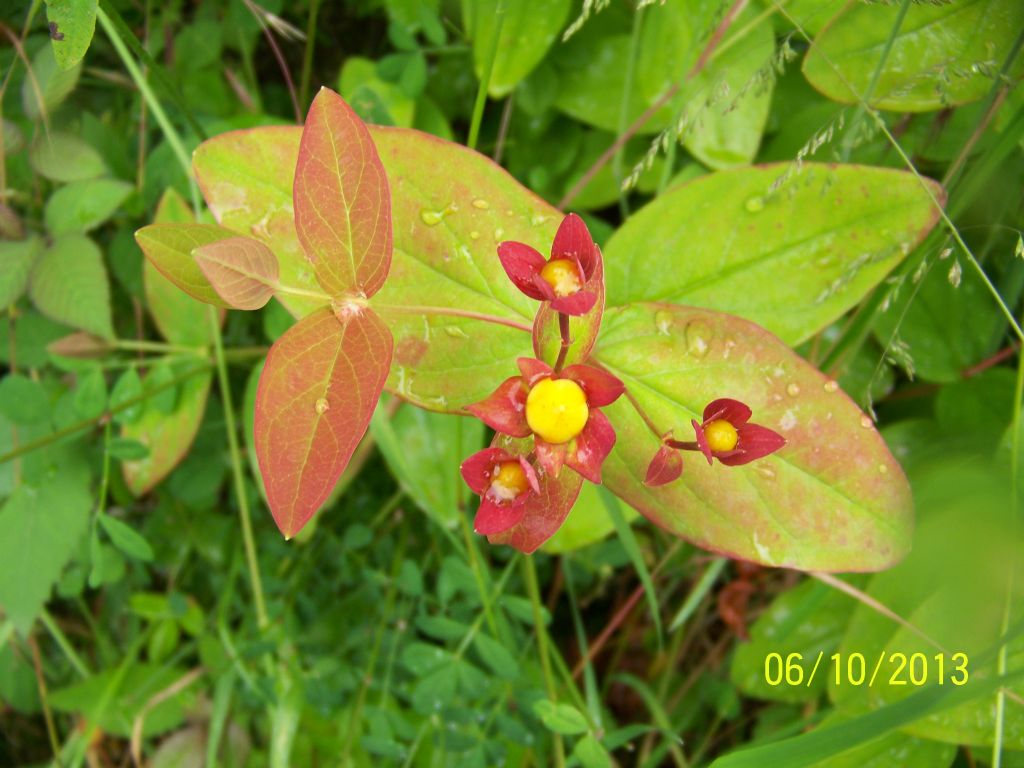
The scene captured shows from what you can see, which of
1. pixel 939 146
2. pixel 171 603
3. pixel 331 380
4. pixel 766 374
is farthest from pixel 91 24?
pixel 939 146

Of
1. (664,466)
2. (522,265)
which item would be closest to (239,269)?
(522,265)

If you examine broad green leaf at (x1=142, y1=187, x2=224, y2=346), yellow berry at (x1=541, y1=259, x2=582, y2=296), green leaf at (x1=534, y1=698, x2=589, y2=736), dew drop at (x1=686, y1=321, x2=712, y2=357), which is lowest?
green leaf at (x1=534, y1=698, x2=589, y2=736)

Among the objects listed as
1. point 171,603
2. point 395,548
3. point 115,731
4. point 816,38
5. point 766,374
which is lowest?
point 115,731

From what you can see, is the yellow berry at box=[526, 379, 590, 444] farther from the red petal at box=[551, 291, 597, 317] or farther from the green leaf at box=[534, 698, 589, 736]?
the green leaf at box=[534, 698, 589, 736]

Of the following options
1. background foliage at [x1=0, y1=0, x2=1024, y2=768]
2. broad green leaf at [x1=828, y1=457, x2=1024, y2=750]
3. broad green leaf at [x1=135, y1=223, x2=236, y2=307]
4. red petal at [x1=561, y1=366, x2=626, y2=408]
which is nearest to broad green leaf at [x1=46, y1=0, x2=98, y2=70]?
background foliage at [x1=0, y1=0, x2=1024, y2=768]

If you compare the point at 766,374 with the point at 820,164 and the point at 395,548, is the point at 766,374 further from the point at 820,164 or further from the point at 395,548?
the point at 395,548

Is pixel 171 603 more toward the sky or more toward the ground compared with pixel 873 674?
more toward the ground

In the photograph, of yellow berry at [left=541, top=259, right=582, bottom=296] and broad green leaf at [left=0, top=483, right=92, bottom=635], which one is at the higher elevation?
yellow berry at [left=541, top=259, right=582, bottom=296]

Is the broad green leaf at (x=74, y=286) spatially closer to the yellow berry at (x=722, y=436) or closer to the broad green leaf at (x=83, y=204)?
the broad green leaf at (x=83, y=204)

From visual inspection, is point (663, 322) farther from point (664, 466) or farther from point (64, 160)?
point (64, 160)
